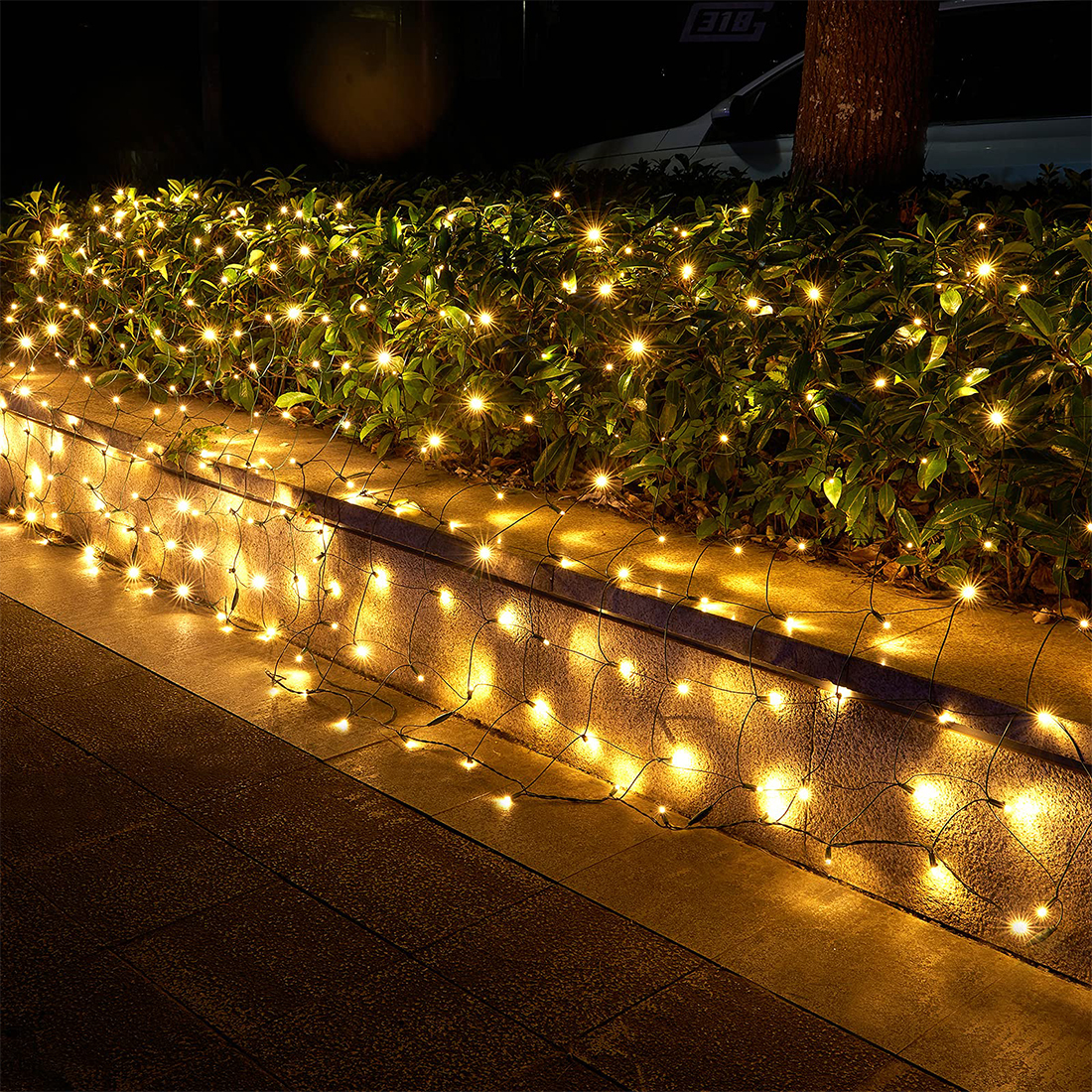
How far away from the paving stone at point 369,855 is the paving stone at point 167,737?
13 cm

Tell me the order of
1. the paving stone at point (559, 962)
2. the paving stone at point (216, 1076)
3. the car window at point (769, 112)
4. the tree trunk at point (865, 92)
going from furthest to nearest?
1. the car window at point (769, 112)
2. the tree trunk at point (865, 92)
3. the paving stone at point (559, 962)
4. the paving stone at point (216, 1076)

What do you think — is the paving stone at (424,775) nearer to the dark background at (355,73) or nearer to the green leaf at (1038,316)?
the green leaf at (1038,316)

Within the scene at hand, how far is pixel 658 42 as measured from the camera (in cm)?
2303

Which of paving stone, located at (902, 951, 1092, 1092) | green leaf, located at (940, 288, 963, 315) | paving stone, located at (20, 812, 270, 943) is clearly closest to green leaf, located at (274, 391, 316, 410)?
paving stone, located at (20, 812, 270, 943)

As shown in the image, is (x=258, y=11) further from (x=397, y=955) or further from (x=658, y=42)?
(x=397, y=955)

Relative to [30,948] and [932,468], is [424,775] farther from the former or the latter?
[932,468]

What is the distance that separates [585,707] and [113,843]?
4.39 ft

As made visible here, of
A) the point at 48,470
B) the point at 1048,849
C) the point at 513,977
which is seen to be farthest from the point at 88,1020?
the point at 48,470

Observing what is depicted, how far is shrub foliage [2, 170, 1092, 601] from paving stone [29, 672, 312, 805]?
48.0 inches

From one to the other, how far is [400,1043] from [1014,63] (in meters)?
9.56

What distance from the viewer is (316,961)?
10.3 ft

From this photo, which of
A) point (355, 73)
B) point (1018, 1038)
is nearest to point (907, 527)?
point (1018, 1038)

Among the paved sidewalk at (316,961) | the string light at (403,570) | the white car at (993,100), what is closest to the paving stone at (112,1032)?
the paved sidewalk at (316,961)

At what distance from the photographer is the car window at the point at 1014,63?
1003cm
